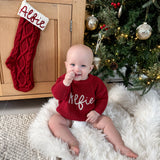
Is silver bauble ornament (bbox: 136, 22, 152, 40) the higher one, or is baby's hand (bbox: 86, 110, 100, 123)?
silver bauble ornament (bbox: 136, 22, 152, 40)

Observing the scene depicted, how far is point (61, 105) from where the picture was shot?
0.82m

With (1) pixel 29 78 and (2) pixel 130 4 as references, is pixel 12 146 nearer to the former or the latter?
(1) pixel 29 78

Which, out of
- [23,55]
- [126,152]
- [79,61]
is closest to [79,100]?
[79,61]

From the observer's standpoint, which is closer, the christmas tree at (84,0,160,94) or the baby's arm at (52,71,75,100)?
the baby's arm at (52,71,75,100)

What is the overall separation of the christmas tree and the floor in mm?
486

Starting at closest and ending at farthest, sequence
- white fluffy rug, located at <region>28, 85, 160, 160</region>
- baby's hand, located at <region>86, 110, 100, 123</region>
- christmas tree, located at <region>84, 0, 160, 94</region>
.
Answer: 1. white fluffy rug, located at <region>28, 85, 160, 160</region>
2. baby's hand, located at <region>86, 110, 100, 123</region>
3. christmas tree, located at <region>84, 0, 160, 94</region>

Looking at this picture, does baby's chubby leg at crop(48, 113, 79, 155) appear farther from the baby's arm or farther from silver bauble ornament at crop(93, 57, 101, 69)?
silver bauble ornament at crop(93, 57, 101, 69)

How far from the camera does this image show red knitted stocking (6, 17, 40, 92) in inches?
33.5

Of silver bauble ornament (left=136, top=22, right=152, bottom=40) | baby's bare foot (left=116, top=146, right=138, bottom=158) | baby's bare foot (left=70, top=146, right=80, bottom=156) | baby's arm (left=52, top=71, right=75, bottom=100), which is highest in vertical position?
silver bauble ornament (left=136, top=22, right=152, bottom=40)

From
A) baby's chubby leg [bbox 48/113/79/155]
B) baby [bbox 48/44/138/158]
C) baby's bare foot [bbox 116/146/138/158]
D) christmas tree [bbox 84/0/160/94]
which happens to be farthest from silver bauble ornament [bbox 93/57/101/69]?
baby's bare foot [bbox 116/146/138/158]

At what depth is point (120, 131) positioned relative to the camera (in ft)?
2.56

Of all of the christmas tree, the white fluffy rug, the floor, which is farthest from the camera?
the floor

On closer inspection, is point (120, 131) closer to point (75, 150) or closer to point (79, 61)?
point (75, 150)

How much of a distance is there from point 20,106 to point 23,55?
1.28 feet
